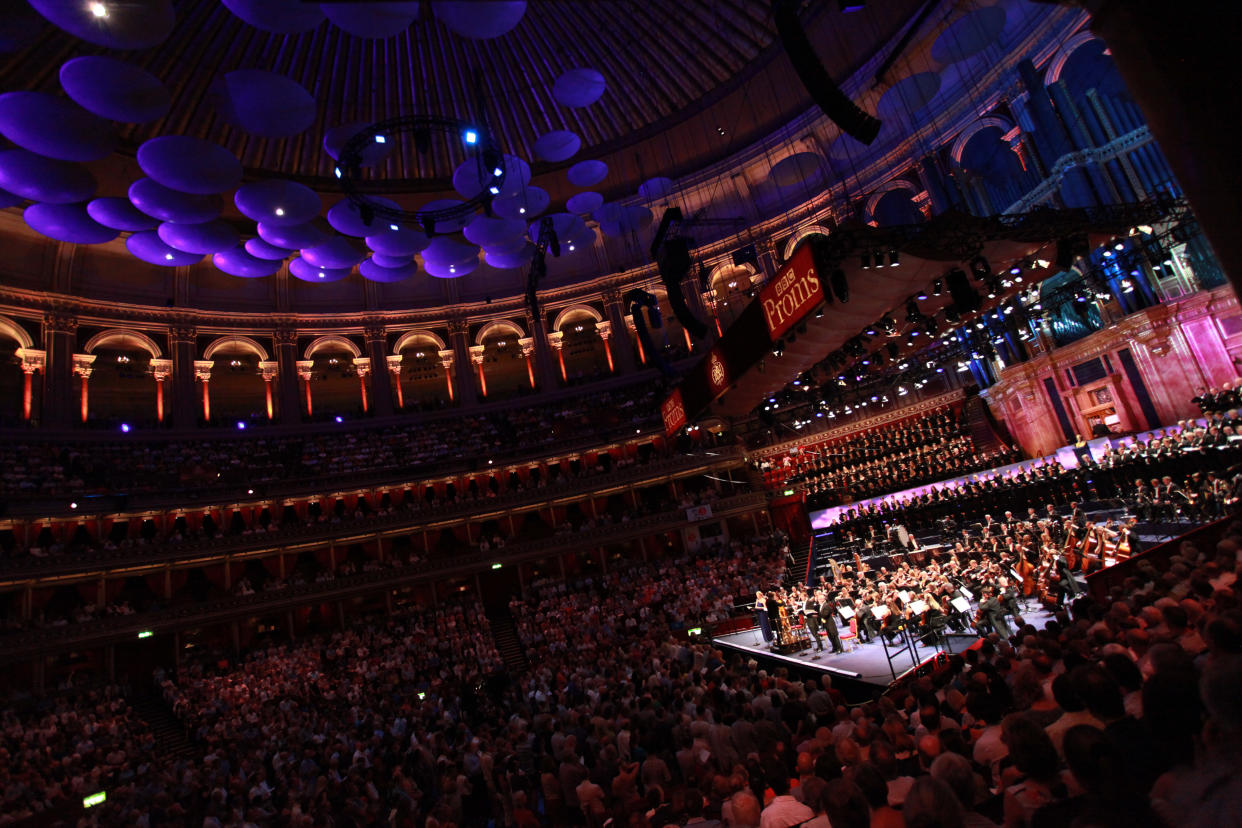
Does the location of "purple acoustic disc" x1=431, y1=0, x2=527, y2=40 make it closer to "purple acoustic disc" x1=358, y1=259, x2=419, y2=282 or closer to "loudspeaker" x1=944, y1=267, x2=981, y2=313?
"loudspeaker" x1=944, y1=267, x2=981, y2=313

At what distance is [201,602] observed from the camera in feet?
76.3

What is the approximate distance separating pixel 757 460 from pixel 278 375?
22.8 m

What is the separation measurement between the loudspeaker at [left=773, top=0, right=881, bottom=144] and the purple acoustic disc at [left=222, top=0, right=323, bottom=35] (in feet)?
26.5

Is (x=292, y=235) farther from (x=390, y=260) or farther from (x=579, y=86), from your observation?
(x=579, y=86)

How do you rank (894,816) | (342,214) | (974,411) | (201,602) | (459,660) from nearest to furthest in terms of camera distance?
(894,816), (342,214), (459,660), (201,602), (974,411)

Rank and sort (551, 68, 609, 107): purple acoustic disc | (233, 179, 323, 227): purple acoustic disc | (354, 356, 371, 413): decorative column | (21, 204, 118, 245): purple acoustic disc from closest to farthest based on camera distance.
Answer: (233, 179, 323, 227): purple acoustic disc < (551, 68, 609, 107): purple acoustic disc < (21, 204, 118, 245): purple acoustic disc < (354, 356, 371, 413): decorative column

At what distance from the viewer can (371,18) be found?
10.8 metres

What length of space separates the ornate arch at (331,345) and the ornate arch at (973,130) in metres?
27.4

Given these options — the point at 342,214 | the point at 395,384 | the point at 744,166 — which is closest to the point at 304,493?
the point at 395,384

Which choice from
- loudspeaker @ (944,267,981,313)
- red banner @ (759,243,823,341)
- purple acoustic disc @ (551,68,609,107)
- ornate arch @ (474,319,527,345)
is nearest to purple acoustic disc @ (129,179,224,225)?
purple acoustic disc @ (551,68,609,107)

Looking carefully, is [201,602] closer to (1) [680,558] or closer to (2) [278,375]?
(2) [278,375]

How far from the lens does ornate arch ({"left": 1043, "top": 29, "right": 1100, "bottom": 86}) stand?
19.3 m

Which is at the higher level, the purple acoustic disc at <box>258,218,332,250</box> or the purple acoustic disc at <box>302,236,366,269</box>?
the purple acoustic disc at <box>302,236,366,269</box>

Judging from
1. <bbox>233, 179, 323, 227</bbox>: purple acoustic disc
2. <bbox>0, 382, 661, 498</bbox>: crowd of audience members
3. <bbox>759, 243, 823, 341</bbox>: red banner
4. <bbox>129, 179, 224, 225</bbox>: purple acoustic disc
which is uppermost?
<bbox>129, 179, 224, 225</bbox>: purple acoustic disc
